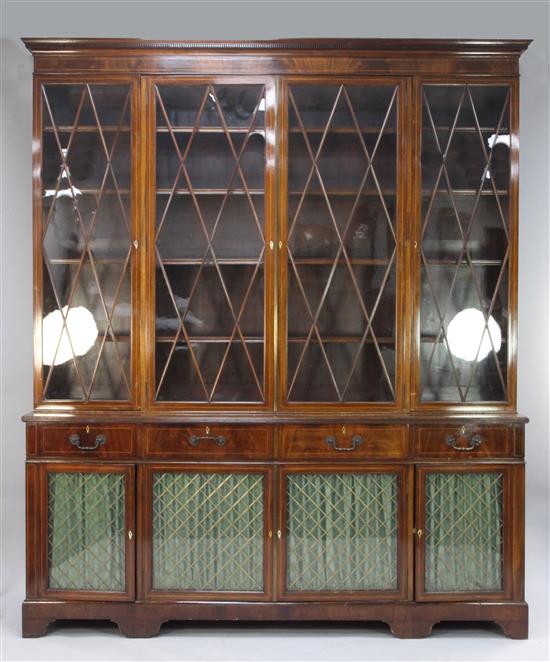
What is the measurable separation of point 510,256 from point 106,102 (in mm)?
1896

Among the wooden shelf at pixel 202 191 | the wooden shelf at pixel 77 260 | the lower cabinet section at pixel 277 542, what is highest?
the wooden shelf at pixel 202 191

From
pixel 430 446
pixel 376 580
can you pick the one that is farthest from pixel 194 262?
pixel 376 580

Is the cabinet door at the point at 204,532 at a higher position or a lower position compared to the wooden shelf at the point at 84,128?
lower

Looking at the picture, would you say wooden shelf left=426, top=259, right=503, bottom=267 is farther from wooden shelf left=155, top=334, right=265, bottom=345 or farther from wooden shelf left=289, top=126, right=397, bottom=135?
wooden shelf left=155, top=334, right=265, bottom=345

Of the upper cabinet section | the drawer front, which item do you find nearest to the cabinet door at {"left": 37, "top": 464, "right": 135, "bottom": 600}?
the upper cabinet section

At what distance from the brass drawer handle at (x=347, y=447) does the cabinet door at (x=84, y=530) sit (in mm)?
900

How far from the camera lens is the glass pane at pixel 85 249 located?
12.9ft

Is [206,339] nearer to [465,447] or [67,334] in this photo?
[67,334]

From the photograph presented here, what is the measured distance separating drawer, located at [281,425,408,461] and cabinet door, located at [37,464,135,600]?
0.75 m

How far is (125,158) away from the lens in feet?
12.9

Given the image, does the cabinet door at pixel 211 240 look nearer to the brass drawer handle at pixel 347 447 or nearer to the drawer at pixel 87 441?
the drawer at pixel 87 441

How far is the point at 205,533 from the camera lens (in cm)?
393

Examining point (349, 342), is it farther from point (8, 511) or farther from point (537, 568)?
point (8, 511)

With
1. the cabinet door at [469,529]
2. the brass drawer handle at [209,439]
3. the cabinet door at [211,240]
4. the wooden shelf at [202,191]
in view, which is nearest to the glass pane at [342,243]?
the cabinet door at [211,240]
